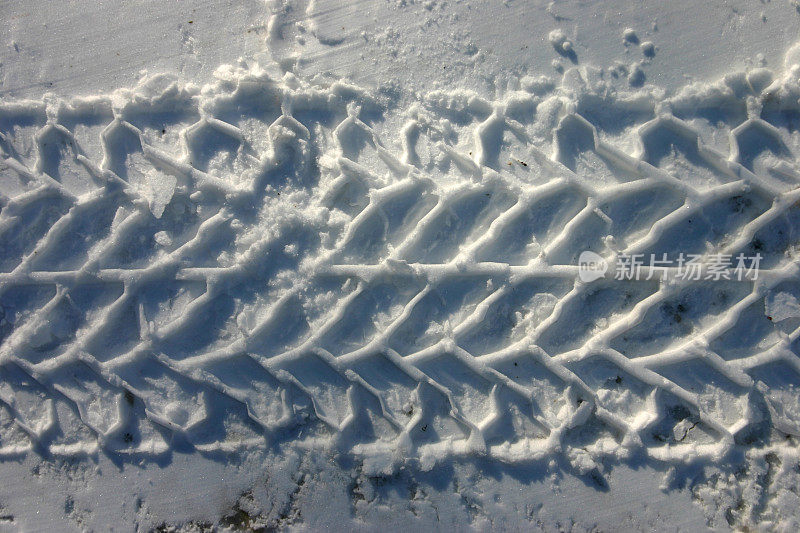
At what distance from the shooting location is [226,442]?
5.53 feet

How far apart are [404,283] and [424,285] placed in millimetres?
72

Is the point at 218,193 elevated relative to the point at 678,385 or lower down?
elevated

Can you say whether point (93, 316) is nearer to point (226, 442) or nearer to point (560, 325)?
point (226, 442)

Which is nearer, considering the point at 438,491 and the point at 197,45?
the point at 438,491

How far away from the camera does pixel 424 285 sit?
1.64m

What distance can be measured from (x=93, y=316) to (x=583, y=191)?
1.85 metres

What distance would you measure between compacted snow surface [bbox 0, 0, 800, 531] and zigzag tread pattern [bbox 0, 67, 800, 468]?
0.03ft

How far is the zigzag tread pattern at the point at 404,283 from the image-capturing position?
64.0 inches

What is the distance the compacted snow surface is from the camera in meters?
1.63

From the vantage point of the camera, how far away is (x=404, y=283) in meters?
1.65

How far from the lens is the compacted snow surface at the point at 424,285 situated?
1631 mm

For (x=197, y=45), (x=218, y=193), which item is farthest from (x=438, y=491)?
(x=197, y=45)

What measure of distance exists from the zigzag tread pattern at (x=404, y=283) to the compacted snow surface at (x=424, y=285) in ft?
0.03

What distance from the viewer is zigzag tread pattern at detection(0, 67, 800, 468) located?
1.63 meters
